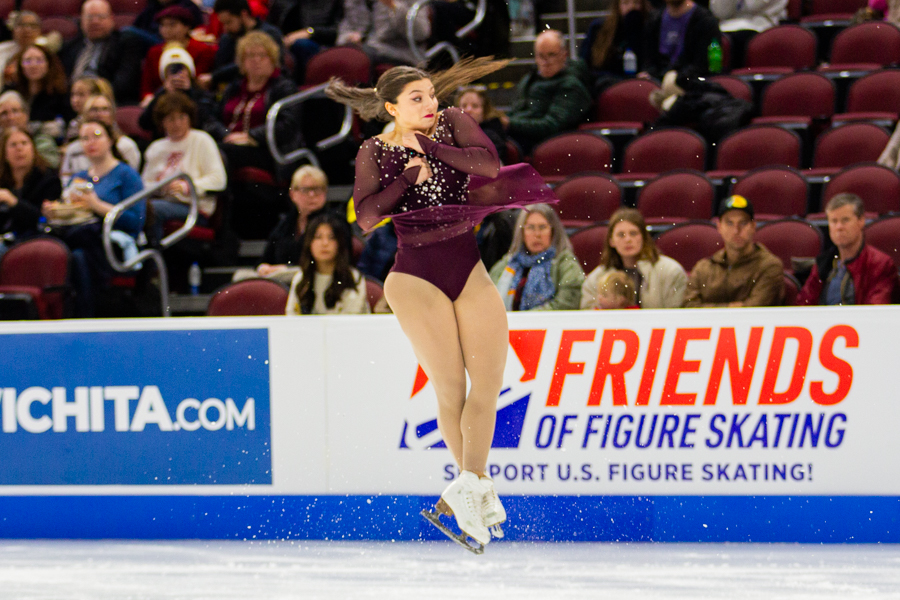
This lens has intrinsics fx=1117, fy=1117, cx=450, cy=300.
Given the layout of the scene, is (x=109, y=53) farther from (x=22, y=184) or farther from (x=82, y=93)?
(x=22, y=184)

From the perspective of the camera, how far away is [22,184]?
24.8ft

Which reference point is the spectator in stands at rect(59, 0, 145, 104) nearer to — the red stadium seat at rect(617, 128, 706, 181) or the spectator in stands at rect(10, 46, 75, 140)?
the spectator in stands at rect(10, 46, 75, 140)

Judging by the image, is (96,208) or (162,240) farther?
(162,240)

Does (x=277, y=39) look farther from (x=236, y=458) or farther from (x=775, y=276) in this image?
(x=775, y=276)

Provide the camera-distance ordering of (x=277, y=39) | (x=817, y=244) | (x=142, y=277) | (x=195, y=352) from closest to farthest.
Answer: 1. (x=195, y=352)
2. (x=817, y=244)
3. (x=142, y=277)
4. (x=277, y=39)

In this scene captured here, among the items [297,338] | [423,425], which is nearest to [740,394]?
[423,425]

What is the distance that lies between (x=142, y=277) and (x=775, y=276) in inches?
156

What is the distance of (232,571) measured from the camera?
16.0 ft

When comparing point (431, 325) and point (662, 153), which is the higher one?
point (431, 325)

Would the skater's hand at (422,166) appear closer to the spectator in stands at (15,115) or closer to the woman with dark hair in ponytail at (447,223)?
the woman with dark hair in ponytail at (447,223)

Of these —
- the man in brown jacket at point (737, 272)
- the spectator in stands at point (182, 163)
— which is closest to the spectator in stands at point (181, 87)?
the spectator in stands at point (182, 163)

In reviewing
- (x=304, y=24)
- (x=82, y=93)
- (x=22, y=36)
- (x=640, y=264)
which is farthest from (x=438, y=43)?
(x=22, y=36)

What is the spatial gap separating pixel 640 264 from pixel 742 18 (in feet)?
11.5

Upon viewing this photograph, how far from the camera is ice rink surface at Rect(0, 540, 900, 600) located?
439 centimetres
